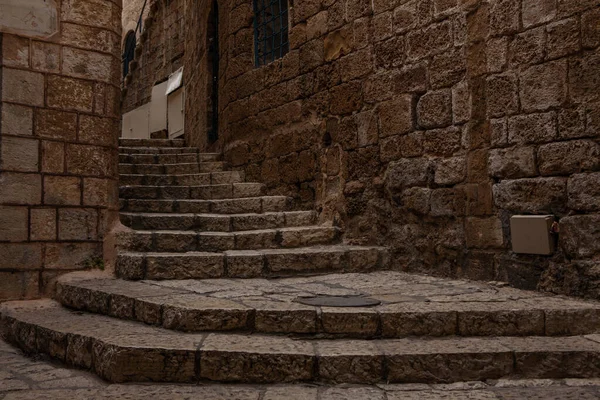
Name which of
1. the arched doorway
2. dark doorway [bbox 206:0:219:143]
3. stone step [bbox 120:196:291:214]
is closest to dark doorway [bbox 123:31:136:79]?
the arched doorway

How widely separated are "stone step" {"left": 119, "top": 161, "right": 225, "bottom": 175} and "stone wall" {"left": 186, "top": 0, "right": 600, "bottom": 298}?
84 cm

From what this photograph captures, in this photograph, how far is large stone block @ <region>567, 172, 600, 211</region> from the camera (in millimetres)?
3316

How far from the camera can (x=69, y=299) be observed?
3980 millimetres

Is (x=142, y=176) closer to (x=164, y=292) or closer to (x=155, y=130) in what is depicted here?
(x=164, y=292)

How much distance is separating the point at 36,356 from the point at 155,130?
29.9ft

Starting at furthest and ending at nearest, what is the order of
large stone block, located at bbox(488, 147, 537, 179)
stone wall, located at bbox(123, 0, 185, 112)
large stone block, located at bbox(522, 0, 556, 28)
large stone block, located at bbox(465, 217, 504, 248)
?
stone wall, located at bbox(123, 0, 185, 112)
large stone block, located at bbox(465, 217, 504, 248)
large stone block, located at bbox(488, 147, 537, 179)
large stone block, located at bbox(522, 0, 556, 28)

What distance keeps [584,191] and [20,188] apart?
399 cm

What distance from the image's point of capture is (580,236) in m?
3.40


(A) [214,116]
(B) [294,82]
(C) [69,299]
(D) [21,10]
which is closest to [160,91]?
(A) [214,116]

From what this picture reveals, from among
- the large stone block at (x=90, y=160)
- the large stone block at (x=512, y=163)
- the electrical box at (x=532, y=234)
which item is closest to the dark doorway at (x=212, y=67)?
the large stone block at (x=90, y=160)

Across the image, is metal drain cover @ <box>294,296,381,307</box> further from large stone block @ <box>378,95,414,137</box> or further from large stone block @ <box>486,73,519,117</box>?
large stone block @ <box>378,95,414,137</box>

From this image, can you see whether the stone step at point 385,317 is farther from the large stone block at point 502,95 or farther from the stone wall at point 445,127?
the large stone block at point 502,95

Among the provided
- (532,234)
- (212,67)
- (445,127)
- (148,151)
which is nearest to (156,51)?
(212,67)

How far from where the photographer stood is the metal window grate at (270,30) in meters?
6.40
